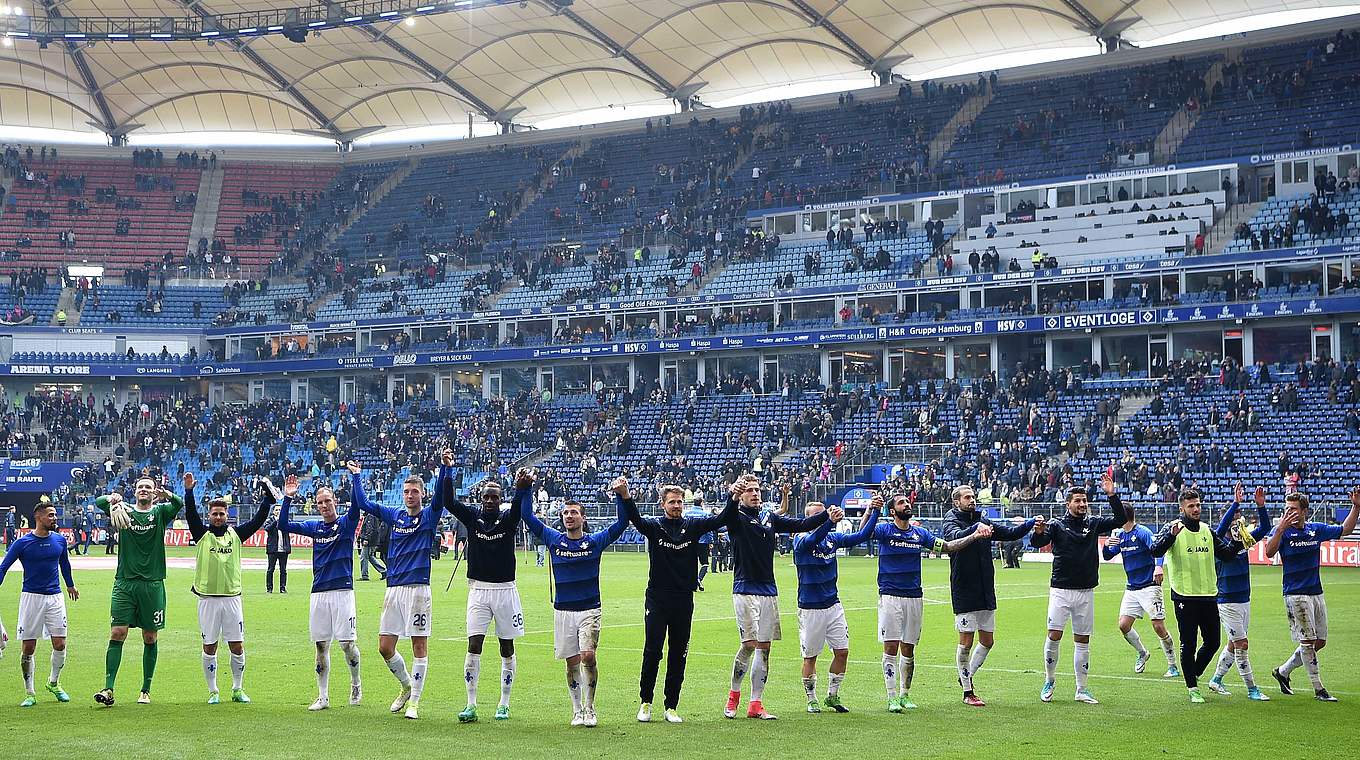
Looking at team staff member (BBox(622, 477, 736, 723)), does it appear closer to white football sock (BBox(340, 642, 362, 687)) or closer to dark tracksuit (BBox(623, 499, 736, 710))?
dark tracksuit (BBox(623, 499, 736, 710))

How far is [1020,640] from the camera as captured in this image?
22.7 metres

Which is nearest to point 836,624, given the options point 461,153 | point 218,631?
point 218,631

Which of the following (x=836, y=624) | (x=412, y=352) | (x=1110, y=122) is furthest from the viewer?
(x=412, y=352)

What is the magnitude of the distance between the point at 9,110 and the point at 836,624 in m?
82.1

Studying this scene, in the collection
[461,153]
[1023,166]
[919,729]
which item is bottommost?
[919,729]

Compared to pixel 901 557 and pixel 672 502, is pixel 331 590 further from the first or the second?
pixel 901 557

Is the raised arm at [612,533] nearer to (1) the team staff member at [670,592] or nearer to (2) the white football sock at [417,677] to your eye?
(1) the team staff member at [670,592]

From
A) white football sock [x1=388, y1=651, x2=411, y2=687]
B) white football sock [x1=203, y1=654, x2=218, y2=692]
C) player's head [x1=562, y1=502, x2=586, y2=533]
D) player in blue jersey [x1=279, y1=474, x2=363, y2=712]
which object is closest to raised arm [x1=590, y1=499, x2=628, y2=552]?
player's head [x1=562, y1=502, x2=586, y2=533]

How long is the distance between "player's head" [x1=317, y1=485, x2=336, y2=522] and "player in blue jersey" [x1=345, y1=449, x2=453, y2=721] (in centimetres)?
26

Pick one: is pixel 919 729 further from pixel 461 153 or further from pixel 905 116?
pixel 461 153

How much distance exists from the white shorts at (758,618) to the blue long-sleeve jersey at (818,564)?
1.53 feet

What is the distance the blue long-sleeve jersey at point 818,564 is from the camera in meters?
15.5

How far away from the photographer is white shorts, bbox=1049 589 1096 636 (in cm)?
1652

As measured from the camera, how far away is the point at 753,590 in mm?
15266
